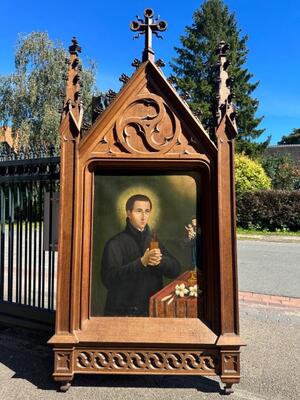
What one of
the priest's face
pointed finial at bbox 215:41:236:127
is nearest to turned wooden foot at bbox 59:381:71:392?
the priest's face

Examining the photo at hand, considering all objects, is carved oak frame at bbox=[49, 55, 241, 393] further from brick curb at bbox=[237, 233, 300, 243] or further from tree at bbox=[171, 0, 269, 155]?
tree at bbox=[171, 0, 269, 155]

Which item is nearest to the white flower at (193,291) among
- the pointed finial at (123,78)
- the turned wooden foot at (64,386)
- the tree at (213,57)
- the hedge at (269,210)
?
the turned wooden foot at (64,386)

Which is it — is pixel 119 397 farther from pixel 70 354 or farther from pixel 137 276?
pixel 137 276

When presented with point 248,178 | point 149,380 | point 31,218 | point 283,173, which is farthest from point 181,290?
point 283,173

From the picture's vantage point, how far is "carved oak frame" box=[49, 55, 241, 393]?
333 cm

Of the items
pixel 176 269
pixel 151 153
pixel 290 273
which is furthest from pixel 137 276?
pixel 290 273

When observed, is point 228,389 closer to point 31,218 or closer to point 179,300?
point 179,300

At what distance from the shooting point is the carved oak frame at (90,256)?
3.33 m

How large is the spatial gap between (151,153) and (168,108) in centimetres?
43

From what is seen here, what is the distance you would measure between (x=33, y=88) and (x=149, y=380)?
2478cm

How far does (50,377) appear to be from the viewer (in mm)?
3621

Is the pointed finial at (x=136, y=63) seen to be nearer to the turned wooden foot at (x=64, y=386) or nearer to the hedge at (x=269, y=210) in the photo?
the turned wooden foot at (x=64, y=386)

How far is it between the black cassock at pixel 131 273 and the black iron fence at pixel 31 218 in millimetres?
1058

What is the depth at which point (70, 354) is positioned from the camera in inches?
132
